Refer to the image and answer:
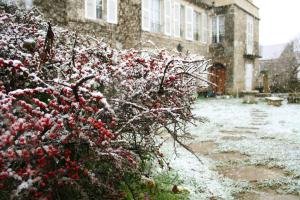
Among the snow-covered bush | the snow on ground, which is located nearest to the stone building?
the snow on ground

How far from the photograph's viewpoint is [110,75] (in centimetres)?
273

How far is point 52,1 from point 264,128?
6.88 metres

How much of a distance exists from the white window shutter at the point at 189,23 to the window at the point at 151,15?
2.84 m

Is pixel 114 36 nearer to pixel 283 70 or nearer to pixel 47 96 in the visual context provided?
pixel 47 96

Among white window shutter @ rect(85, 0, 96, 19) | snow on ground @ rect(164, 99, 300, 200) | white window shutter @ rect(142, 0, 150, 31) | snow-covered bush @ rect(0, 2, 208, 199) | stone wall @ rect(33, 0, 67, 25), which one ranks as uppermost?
white window shutter @ rect(142, 0, 150, 31)

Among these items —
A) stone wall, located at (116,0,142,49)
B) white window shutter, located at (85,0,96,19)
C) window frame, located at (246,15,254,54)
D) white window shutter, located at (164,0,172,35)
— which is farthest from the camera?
window frame, located at (246,15,254,54)

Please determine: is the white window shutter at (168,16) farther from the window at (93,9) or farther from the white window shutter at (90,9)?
the white window shutter at (90,9)

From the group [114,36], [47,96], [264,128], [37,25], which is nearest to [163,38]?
[114,36]

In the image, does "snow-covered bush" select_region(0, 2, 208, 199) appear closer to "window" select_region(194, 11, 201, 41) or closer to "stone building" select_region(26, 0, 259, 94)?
"stone building" select_region(26, 0, 259, 94)

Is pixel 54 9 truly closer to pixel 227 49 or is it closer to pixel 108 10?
pixel 108 10

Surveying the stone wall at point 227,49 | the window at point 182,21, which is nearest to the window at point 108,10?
the window at point 182,21

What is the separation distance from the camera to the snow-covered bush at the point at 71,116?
182 centimetres

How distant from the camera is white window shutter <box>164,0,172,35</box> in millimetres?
17562

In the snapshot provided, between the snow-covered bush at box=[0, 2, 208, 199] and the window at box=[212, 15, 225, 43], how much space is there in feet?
65.0
